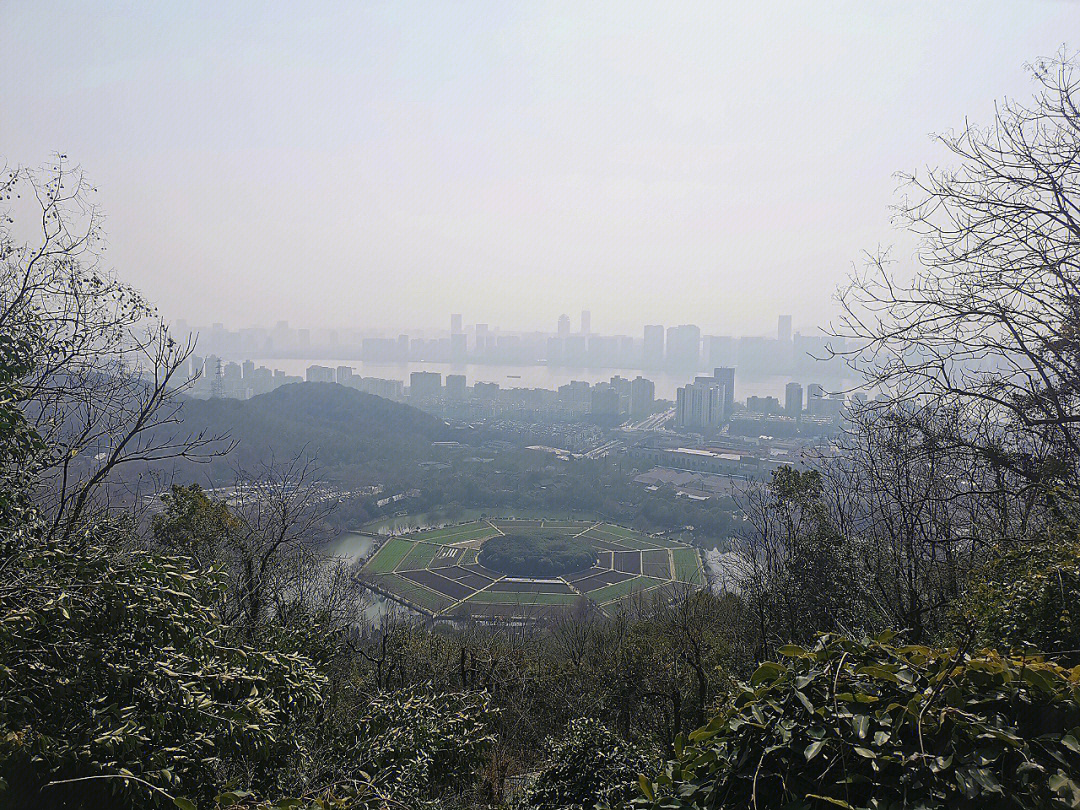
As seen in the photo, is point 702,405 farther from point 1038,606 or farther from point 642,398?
point 1038,606

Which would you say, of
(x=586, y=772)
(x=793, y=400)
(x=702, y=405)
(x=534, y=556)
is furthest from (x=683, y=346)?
(x=586, y=772)

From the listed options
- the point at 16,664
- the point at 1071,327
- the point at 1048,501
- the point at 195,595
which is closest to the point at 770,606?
the point at 1048,501

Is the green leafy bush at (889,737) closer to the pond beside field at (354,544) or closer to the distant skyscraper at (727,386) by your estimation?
the pond beside field at (354,544)

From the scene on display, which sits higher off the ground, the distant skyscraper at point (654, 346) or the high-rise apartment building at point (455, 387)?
the distant skyscraper at point (654, 346)

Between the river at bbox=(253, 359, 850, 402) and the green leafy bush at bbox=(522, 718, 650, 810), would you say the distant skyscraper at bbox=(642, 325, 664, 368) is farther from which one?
the green leafy bush at bbox=(522, 718, 650, 810)

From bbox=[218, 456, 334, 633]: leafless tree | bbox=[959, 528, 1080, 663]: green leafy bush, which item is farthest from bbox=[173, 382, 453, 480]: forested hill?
bbox=[959, 528, 1080, 663]: green leafy bush

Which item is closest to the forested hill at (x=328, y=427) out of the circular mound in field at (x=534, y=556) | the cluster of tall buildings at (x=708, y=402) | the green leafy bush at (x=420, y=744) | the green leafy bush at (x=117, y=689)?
the circular mound in field at (x=534, y=556)
